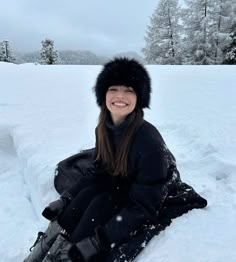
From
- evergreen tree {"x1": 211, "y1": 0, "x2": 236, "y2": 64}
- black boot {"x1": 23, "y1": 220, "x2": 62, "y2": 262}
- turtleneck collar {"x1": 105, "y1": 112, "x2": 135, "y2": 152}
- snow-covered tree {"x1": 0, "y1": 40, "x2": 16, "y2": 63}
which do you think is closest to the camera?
black boot {"x1": 23, "y1": 220, "x2": 62, "y2": 262}

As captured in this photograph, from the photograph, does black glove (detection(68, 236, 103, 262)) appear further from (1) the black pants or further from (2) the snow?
(2) the snow

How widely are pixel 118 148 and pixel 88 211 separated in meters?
0.55

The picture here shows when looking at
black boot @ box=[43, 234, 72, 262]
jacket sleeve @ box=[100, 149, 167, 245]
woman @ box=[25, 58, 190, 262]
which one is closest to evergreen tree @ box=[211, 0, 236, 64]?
woman @ box=[25, 58, 190, 262]

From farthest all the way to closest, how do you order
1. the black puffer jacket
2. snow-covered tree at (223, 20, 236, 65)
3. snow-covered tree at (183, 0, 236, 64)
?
snow-covered tree at (183, 0, 236, 64) → snow-covered tree at (223, 20, 236, 65) → the black puffer jacket

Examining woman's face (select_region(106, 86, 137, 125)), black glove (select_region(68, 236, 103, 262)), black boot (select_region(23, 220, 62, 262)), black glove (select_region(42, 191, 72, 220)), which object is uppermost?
woman's face (select_region(106, 86, 137, 125))

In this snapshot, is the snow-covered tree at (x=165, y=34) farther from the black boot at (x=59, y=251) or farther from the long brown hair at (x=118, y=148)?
the black boot at (x=59, y=251)

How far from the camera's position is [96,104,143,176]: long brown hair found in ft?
8.98

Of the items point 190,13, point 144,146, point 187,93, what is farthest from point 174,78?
point 190,13

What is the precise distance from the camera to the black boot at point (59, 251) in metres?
2.43

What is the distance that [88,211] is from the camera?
8.53ft

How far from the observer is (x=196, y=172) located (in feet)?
12.9

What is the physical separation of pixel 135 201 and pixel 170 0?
1019 inches

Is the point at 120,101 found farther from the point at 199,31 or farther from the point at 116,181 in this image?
the point at 199,31

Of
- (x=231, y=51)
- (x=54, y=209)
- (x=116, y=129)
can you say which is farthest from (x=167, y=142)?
(x=231, y=51)
